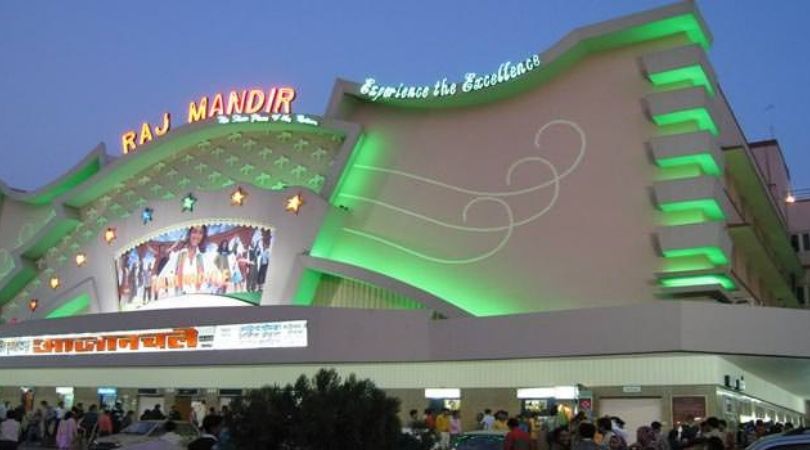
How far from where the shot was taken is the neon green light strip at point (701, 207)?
2962 cm

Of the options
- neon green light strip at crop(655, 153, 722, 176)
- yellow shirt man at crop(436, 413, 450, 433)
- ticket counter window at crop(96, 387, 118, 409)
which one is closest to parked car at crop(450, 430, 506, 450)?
yellow shirt man at crop(436, 413, 450, 433)

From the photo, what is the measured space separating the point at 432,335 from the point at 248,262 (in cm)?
1106

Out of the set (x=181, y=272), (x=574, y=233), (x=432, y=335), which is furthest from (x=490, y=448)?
(x=181, y=272)

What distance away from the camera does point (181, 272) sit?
4041 cm

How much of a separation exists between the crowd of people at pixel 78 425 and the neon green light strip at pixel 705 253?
15992 mm

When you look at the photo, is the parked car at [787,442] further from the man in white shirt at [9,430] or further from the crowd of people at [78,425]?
the man in white shirt at [9,430]

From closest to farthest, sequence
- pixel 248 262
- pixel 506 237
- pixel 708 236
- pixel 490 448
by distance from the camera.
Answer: pixel 490 448 < pixel 708 236 < pixel 506 237 < pixel 248 262

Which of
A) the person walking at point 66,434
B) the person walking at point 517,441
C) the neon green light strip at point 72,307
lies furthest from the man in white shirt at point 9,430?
the neon green light strip at point 72,307

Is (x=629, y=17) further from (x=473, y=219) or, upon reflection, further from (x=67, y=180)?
(x=67, y=180)

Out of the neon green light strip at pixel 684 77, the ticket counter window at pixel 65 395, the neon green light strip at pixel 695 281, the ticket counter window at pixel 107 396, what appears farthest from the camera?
the ticket counter window at pixel 65 395

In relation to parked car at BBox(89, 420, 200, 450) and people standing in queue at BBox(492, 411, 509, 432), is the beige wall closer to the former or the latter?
people standing in queue at BBox(492, 411, 509, 432)

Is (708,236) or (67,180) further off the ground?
(67,180)

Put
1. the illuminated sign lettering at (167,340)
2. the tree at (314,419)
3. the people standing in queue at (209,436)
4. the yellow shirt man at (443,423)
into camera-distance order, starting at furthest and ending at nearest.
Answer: the illuminated sign lettering at (167,340) < the yellow shirt man at (443,423) < the people standing in queue at (209,436) < the tree at (314,419)

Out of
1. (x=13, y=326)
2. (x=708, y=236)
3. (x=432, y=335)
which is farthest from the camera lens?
(x=13, y=326)
